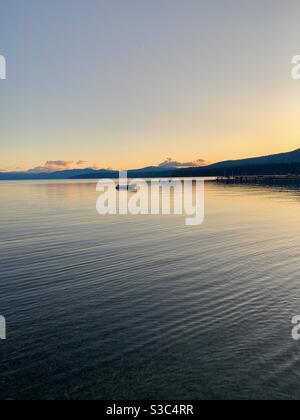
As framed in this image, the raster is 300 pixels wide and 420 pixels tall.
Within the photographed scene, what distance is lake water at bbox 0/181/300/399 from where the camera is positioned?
9219 millimetres

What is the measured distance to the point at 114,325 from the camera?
41.7 feet

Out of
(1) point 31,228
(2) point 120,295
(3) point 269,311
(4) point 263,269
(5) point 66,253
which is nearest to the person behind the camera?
(3) point 269,311

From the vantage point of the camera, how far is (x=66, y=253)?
25391 mm

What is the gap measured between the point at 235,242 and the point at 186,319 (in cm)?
1673

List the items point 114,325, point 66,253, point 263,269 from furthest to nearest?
point 66,253
point 263,269
point 114,325

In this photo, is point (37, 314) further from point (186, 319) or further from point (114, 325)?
point (186, 319)

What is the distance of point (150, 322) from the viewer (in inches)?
508

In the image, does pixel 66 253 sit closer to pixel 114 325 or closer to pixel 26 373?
pixel 114 325

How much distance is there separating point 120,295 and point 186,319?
13.1ft

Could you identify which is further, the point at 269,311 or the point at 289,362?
the point at 269,311

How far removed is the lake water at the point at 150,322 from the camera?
9219mm
